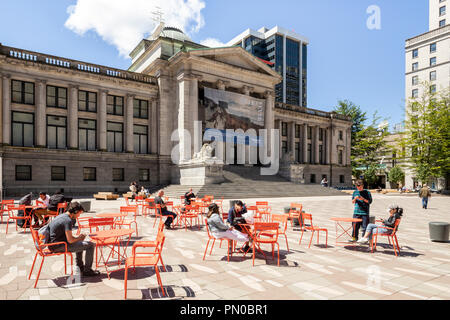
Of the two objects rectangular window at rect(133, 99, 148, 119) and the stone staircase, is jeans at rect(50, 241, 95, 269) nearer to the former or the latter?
the stone staircase

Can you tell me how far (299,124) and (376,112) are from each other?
57.1ft

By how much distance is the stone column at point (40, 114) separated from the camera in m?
28.3

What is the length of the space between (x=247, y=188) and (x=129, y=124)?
1586cm

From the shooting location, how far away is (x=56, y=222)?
5.57m

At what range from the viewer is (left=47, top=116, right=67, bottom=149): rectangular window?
29.5m

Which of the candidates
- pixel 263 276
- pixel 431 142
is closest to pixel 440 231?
pixel 263 276

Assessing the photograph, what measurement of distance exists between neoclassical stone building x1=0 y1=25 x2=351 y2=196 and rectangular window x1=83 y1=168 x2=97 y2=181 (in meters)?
0.10

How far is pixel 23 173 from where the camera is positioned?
27.3m

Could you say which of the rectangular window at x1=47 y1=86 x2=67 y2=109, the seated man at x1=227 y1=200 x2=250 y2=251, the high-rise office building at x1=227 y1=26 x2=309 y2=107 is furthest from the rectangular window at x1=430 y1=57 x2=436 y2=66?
the seated man at x1=227 y1=200 x2=250 y2=251

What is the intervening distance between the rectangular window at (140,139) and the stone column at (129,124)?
1072 millimetres

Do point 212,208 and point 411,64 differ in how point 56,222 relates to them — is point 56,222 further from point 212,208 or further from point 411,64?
point 411,64

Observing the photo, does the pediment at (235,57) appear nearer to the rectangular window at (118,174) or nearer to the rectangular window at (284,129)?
the rectangular window at (284,129)

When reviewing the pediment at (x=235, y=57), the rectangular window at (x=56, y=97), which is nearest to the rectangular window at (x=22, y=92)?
the rectangular window at (x=56, y=97)
